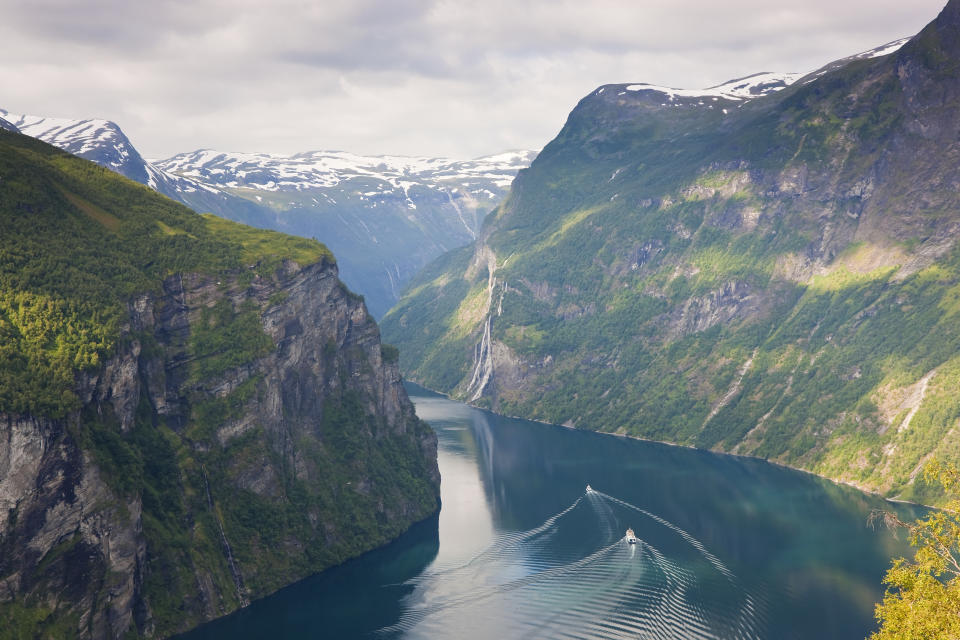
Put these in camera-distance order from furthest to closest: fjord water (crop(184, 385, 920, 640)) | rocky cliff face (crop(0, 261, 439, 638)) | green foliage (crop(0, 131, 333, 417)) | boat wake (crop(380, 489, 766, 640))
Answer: fjord water (crop(184, 385, 920, 640)) → boat wake (crop(380, 489, 766, 640)) → green foliage (crop(0, 131, 333, 417)) → rocky cliff face (crop(0, 261, 439, 638))

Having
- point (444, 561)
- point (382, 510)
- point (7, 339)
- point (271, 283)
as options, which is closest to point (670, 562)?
point (444, 561)

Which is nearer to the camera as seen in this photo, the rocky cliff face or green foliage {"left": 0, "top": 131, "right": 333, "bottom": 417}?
the rocky cliff face

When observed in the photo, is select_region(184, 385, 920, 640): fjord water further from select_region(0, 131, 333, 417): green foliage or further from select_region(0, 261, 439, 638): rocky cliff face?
select_region(0, 131, 333, 417): green foliage

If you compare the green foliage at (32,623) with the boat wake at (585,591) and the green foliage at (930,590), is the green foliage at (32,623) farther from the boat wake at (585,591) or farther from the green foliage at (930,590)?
the green foliage at (930,590)

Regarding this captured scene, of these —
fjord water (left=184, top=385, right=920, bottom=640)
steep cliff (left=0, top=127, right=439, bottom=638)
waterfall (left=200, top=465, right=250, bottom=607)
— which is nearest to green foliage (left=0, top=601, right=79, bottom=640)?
steep cliff (left=0, top=127, right=439, bottom=638)

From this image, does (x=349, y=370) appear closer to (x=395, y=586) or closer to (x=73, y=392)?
(x=395, y=586)

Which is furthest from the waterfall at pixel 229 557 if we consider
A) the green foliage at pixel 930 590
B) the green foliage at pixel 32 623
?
the green foliage at pixel 930 590
